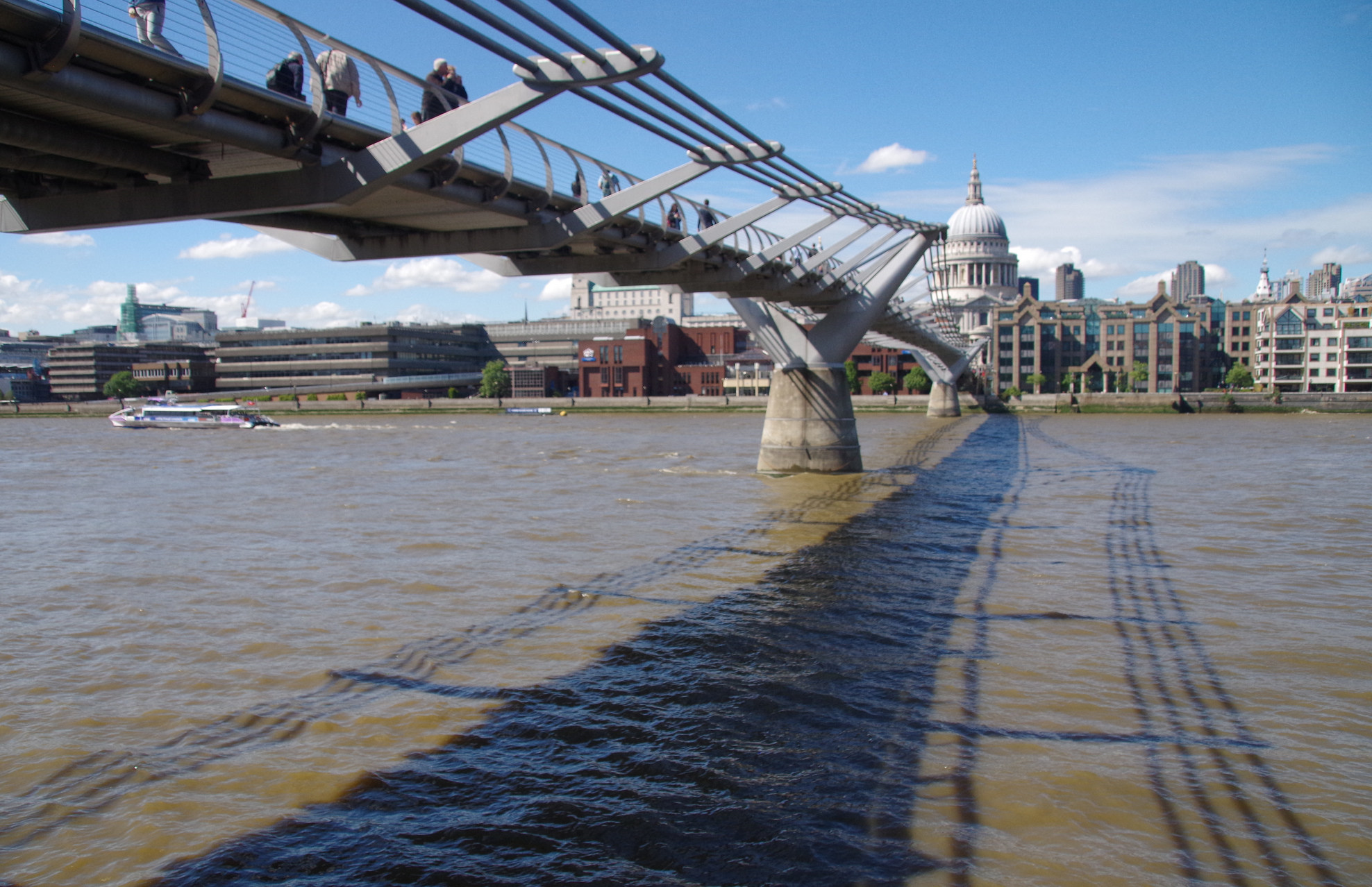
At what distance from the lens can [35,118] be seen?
859 centimetres

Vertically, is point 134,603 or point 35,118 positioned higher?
point 35,118

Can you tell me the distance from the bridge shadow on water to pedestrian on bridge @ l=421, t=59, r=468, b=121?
5.65 meters

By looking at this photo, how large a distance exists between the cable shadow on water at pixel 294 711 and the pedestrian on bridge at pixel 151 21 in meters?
4.95

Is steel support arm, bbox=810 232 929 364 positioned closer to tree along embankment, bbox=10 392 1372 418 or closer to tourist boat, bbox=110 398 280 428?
tourist boat, bbox=110 398 280 428

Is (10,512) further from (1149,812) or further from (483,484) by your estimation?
(1149,812)

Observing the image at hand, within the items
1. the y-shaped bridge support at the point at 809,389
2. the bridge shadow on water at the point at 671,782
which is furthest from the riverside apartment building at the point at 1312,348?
the bridge shadow on water at the point at 671,782

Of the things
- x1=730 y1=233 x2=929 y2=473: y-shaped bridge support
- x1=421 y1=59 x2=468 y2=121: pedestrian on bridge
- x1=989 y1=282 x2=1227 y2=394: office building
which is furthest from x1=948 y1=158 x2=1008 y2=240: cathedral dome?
x1=421 y1=59 x2=468 y2=121: pedestrian on bridge

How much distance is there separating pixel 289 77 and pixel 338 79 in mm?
559

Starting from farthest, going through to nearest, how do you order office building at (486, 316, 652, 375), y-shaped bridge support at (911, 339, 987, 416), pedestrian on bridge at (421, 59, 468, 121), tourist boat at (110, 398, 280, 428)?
office building at (486, 316, 652, 375) < y-shaped bridge support at (911, 339, 987, 416) < tourist boat at (110, 398, 280, 428) < pedestrian on bridge at (421, 59, 468, 121)

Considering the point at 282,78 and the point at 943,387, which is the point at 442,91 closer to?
the point at 282,78

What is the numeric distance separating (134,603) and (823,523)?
10232 mm

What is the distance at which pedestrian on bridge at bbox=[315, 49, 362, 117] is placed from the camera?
376 inches

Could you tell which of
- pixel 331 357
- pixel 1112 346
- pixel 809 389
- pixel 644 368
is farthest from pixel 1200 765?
pixel 331 357

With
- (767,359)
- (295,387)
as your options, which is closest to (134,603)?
(767,359)
